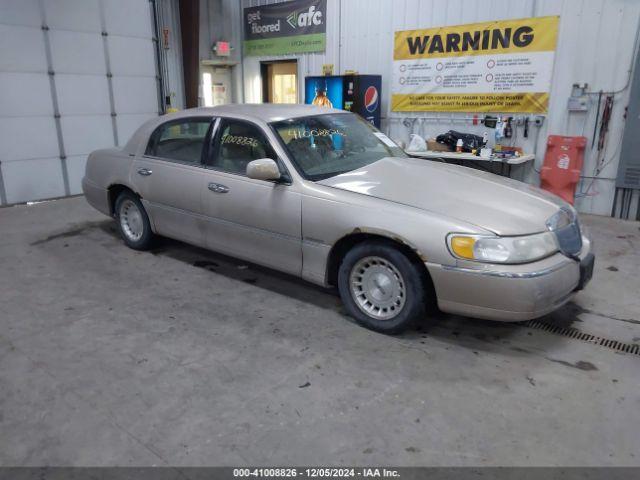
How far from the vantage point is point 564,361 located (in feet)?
9.87

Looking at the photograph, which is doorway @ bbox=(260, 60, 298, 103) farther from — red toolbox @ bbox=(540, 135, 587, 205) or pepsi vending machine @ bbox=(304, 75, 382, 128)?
red toolbox @ bbox=(540, 135, 587, 205)

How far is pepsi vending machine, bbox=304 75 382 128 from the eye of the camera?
811 cm

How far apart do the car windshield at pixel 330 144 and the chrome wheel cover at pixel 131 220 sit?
6.55 ft

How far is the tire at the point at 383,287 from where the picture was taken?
310cm

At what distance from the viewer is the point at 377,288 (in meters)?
3.31

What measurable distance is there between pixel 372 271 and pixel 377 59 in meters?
6.14

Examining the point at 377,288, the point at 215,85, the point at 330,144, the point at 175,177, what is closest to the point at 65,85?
the point at 215,85

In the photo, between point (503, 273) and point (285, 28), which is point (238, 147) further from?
point (285, 28)

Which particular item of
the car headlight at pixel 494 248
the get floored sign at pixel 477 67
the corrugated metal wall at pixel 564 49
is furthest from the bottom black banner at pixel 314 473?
the get floored sign at pixel 477 67

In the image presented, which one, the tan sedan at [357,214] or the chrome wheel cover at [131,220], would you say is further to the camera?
the chrome wheel cover at [131,220]

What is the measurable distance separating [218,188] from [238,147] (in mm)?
372

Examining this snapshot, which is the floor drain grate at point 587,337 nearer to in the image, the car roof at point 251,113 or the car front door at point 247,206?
the car front door at point 247,206

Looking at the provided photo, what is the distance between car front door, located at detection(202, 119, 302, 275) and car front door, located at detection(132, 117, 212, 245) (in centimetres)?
16

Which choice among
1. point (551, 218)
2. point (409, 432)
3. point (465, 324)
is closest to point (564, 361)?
point (465, 324)
